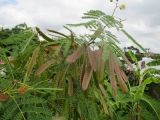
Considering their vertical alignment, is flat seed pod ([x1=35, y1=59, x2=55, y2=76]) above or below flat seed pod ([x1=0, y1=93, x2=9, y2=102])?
above

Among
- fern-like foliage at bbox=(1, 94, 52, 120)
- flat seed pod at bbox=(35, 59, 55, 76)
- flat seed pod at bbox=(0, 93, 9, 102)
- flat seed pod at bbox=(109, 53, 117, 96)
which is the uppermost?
flat seed pod at bbox=(35, 59, 55, 76)

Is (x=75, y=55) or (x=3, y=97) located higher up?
(x=75, y=55)

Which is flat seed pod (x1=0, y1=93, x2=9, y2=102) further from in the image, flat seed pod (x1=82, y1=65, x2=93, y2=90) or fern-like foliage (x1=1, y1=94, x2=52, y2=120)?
flat seed pod (x1=82, y1=65, x2=93, y2=90)

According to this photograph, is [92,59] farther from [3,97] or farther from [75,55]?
[3,97]

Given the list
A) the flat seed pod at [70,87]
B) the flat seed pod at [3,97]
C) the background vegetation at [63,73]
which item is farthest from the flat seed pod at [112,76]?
the flat seed pod at [3,97]

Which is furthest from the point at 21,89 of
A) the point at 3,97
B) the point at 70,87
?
the point at 70,87

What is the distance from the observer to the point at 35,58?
1655 millimetres

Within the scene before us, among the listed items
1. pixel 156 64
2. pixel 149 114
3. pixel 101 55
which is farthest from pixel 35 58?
pixel 156 64

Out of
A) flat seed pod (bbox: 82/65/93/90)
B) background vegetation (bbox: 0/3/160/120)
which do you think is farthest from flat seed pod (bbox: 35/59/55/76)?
flat seed pod (bbox: 82/65/93/90)

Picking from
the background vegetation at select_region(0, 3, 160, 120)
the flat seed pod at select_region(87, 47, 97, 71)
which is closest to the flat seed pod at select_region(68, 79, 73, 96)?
the background vegetation at select_region(0, 3, 160, 120)

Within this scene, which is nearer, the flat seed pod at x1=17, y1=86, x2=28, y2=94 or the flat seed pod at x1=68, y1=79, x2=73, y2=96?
the flat seed pod at x1=17, y1=86, x2=28, y2=94

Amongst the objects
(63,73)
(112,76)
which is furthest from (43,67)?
(112,76)

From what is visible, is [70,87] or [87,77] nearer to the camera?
[87,77]

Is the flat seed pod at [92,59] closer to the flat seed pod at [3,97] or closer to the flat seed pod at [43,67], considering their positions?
the flat seed pod at [43,67]
